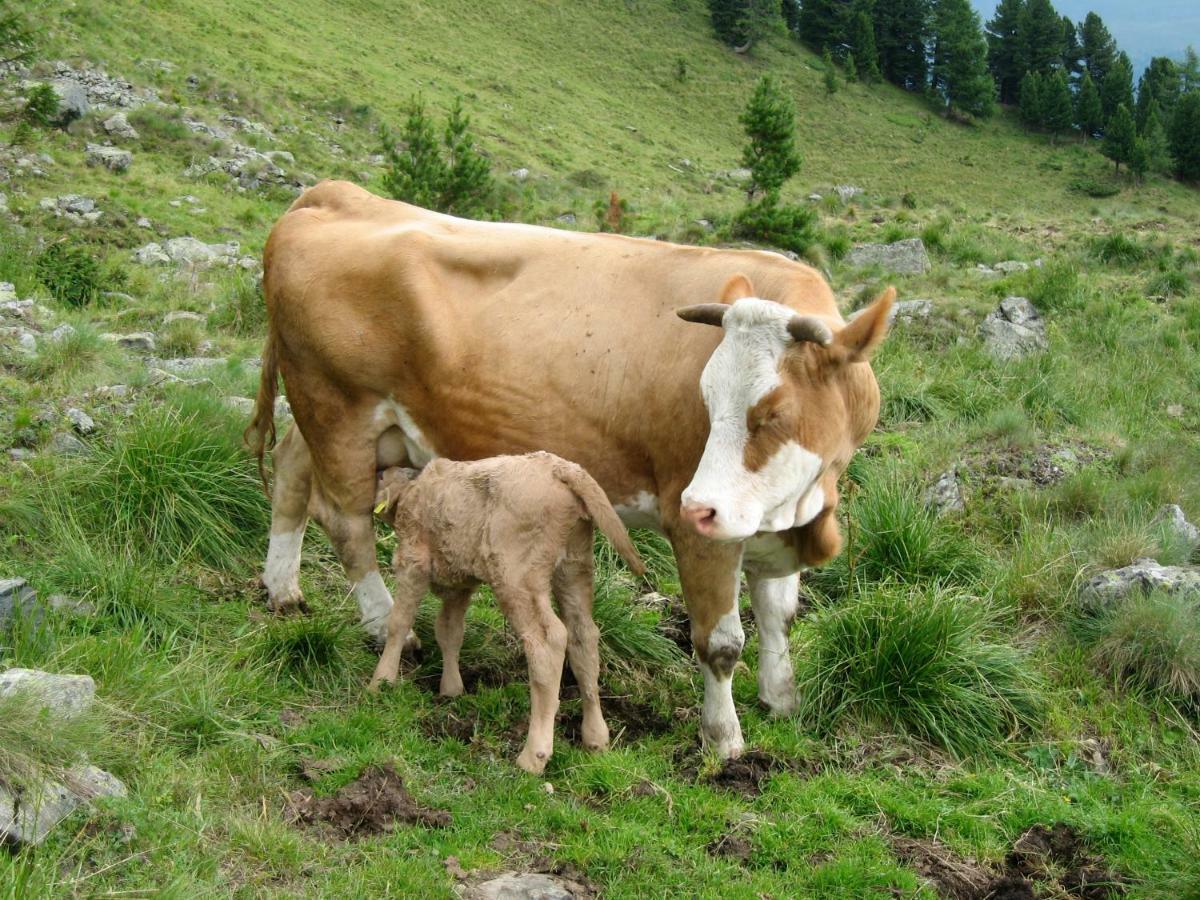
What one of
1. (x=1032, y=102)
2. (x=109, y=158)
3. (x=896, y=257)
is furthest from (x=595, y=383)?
(x=1032, y=102)

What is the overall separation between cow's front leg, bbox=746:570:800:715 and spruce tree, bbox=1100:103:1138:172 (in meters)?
60.9

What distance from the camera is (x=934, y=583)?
6590mm

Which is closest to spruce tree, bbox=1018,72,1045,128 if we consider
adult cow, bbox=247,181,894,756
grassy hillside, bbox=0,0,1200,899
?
grassy hillside, bbox=0,0,1200,899

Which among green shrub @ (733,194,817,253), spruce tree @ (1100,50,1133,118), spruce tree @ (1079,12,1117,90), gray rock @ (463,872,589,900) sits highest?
spruce tree @ (1079,12,1117,90)

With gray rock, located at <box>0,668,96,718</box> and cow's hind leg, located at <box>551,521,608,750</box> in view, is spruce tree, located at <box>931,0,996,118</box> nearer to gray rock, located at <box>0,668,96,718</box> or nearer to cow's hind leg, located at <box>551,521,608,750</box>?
cow's hind leg, located at <box>551,521,608,750</box>

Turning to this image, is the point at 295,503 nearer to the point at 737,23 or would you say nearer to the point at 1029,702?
the point at 1029,702

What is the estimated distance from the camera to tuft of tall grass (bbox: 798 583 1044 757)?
19.6ft

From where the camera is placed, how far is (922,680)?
19.9ft

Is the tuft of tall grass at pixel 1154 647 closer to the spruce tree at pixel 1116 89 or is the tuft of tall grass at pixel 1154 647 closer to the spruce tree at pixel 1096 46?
the spruce tree at pixel 1116 89

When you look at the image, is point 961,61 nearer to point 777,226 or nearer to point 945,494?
point 777,226

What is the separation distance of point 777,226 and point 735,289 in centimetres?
1324

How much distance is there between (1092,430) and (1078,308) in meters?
4.55

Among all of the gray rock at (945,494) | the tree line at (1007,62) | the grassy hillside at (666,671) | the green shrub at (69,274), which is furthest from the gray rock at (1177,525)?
the tree line at (1007,62)

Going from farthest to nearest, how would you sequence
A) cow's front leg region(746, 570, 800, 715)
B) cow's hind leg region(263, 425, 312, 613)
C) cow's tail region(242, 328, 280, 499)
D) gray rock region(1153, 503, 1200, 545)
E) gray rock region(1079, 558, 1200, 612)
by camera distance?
gray rock region(1153, 503, 1200, 545) < cow's tail region(242, 328, 280, 499) < cow's hind leg region(263, 425, 312, 613) < gray rock region(1079, 558, 1200, 612) < cow's front leg region(746, 570, 800, 715)
